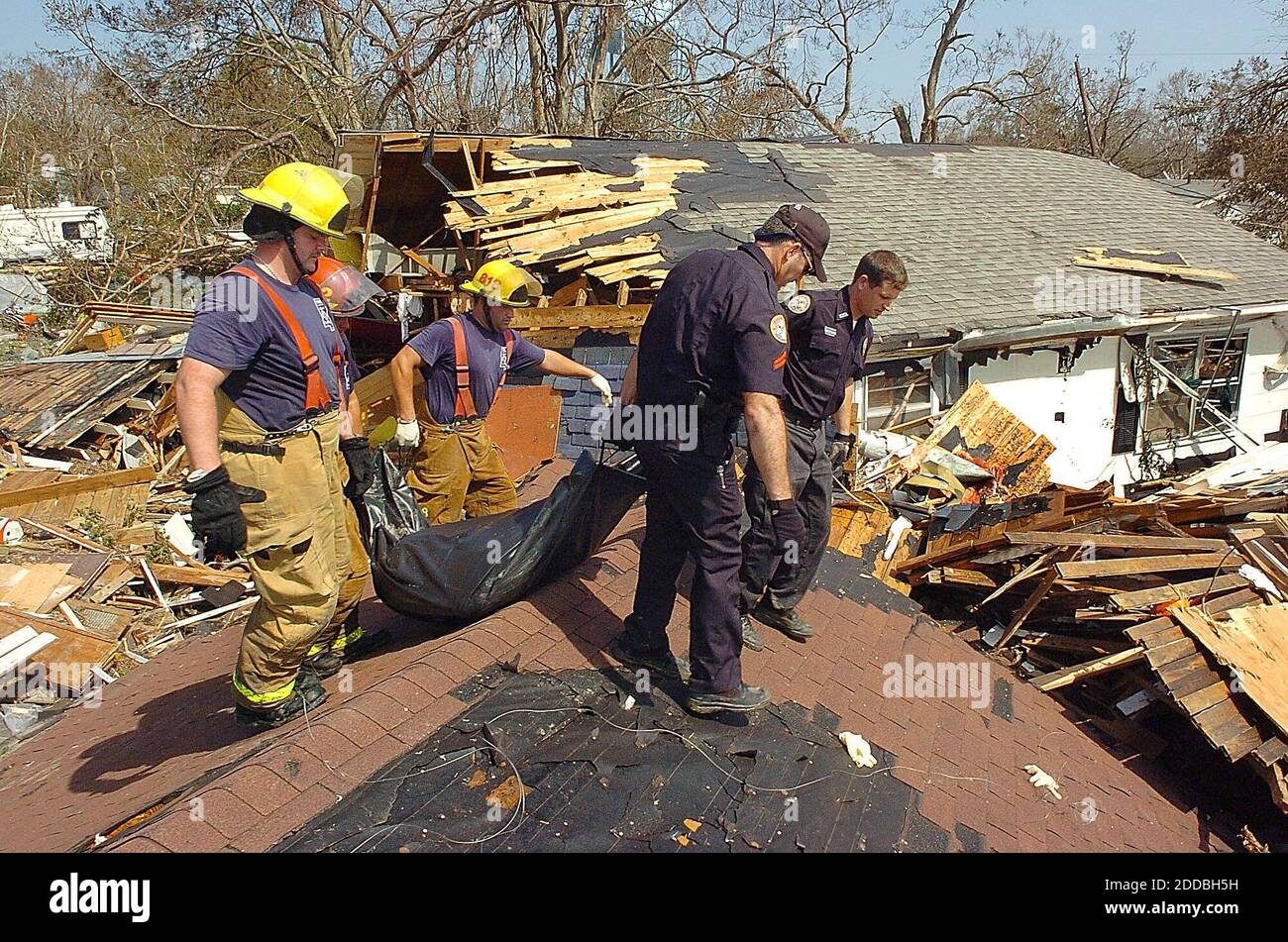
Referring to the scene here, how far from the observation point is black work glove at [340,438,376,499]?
366 cm

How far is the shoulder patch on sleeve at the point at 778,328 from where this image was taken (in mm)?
3084

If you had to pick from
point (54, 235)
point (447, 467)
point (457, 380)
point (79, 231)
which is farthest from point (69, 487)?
point (54, 235)

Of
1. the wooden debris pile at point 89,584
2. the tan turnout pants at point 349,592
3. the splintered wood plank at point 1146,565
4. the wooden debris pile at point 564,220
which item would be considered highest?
the wooden debris pile at point 564,220

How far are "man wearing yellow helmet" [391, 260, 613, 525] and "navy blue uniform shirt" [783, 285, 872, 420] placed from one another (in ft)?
3.42

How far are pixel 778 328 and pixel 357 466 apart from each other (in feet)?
6.26

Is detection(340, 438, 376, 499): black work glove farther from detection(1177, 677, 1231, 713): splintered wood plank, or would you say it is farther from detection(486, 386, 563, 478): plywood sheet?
detection(1177, 677, 1231, 713): splintered wood plank

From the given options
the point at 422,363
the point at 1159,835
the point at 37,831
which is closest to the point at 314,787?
the point at 37,831

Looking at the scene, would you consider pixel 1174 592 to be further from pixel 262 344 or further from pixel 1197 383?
pixel 1197 383

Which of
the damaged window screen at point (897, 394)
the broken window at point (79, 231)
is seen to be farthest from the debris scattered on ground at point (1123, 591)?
the broken window at point (79, 231)

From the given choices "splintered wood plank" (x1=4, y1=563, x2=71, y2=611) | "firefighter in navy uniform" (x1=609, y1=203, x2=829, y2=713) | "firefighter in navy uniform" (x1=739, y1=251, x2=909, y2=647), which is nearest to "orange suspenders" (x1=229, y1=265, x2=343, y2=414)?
"firefighter in navy uniform" (x1=609, y1=203, x2=829, y2=713)

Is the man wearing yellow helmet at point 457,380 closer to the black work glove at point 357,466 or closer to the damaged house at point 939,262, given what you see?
the black work glove at point 357,466

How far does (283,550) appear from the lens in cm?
304

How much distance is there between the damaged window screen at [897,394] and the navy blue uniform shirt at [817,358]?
19.0 ft
